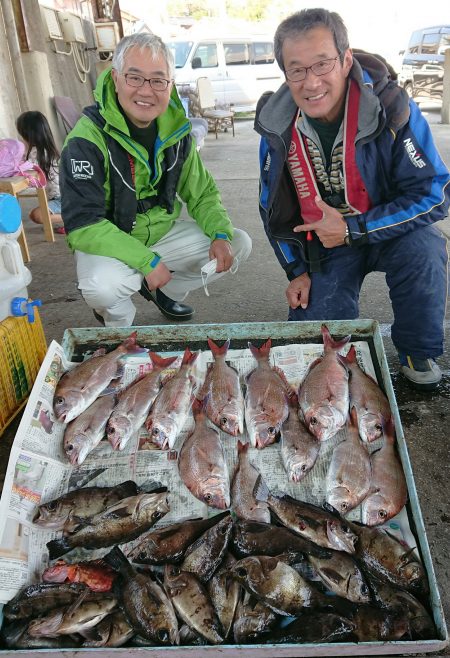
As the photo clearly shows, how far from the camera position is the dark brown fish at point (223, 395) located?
217 centimetres

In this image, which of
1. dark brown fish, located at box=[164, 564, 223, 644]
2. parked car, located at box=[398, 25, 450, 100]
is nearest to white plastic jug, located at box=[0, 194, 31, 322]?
dark brown fish, located at box=[164, 564, 223, 644]

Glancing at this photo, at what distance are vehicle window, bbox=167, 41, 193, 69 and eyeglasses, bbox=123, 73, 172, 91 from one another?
465 inches

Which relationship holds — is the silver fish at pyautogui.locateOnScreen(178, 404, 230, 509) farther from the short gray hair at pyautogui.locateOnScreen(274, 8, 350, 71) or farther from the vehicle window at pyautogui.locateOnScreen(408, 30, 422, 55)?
the vehicle window at pyautogui.locateOnScreen(408, 30, 422, 55)

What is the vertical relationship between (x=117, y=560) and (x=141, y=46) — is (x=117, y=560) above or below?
below

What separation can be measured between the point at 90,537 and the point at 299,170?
80.0 inches

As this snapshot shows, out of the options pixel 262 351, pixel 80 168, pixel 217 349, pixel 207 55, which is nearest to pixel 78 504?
pixel 217 349

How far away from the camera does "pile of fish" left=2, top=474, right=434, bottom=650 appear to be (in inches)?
57.0

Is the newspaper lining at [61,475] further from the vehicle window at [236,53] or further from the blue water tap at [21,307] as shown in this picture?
the vehicle window at [236,53]

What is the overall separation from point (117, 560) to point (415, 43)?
17103 mm

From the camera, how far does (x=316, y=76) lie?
7.63ft

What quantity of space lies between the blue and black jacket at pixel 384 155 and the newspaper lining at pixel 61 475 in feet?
2.49

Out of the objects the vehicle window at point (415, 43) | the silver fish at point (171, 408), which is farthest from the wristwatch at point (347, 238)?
the vehicle window at point (415, 43)

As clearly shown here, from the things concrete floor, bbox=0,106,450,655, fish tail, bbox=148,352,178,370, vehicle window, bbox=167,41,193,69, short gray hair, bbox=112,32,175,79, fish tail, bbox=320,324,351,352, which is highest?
short gray hair, bbox=112,32,175,79

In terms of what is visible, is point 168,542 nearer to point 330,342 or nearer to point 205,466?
point 205,466
